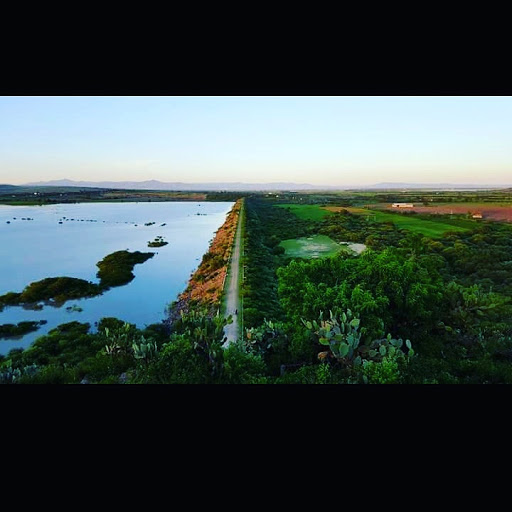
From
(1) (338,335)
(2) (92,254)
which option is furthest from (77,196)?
(1) (338,335)

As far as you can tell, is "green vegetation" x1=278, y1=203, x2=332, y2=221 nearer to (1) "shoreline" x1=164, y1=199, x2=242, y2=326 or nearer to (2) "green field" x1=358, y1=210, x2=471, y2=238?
(2) "green field" x1=358, y1=210, x2=471, y2=238

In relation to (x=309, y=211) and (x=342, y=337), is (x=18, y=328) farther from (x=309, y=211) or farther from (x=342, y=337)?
(x=309, y=211)

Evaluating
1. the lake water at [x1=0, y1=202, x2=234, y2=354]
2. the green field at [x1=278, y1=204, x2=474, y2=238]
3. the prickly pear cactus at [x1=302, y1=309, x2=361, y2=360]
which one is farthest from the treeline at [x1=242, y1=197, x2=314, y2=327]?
the prickly pear cactus at [x1=302, y1=309, x2=361, y2=360]

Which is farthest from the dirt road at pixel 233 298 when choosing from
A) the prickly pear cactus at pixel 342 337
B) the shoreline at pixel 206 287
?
the prickly pear cactus at pixel 342 337

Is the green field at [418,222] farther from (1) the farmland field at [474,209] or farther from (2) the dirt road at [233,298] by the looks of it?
(2) the dirt road at [233,298]

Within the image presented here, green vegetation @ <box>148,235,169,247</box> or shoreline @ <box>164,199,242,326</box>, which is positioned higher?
green vegetation @ <box>148,235,169,247</box>
